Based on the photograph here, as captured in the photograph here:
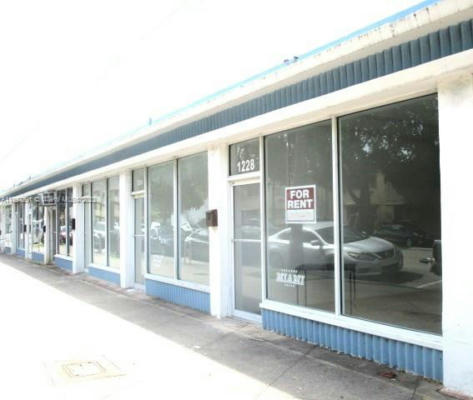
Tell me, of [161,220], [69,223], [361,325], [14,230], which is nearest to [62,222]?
[69,223]

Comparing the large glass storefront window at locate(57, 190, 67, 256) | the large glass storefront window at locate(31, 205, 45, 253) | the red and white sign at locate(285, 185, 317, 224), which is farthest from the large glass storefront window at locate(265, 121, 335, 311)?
the large glass storefront window at locate(31, 205, 45, 253)

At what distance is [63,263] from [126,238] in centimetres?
577

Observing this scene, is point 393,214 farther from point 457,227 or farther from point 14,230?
point 14,230

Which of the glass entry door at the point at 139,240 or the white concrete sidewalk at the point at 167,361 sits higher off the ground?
the glass entry door at the point at 139,240

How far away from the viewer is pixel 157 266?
9852 millimetres

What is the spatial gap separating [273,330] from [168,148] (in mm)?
3996

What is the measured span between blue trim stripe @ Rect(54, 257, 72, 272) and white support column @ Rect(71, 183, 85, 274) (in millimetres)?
590

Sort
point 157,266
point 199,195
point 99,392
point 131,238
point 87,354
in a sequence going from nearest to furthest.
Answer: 1. point 99,392
2. point 87,354
3. point 199,195
4. point 157,266
5. point 131,238

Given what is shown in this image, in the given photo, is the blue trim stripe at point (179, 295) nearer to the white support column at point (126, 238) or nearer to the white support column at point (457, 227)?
the white support column at point (126, 238)

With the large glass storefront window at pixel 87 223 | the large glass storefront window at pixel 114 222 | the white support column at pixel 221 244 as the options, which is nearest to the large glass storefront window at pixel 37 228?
the large glass storefront window at pixel 87 223

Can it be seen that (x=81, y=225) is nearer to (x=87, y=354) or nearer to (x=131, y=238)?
(x=131, y=238)

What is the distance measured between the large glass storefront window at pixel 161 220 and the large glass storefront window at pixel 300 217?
3.07 metres

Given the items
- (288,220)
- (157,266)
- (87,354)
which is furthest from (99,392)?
(157,266)

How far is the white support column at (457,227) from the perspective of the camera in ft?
13.6
